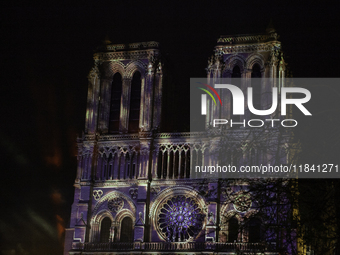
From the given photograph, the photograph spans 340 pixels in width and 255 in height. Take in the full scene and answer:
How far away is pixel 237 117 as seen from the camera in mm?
50750

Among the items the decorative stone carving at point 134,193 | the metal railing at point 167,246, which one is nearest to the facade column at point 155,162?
the decorative stone carving at point 134,193

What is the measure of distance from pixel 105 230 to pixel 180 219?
665 centimetres

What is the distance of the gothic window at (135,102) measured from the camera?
175 ft

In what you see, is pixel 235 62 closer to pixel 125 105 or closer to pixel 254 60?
pixel 254 60

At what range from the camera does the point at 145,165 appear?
50.2 meters

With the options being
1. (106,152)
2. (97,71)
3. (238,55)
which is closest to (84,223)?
(106,152)

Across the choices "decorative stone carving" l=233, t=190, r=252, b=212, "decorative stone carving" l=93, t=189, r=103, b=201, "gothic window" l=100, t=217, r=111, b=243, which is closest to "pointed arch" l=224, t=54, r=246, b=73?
"decorative stone carving" l=93, t=189, r=103, b=201

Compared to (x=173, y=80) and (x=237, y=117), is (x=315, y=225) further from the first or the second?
(x=173, y=80)

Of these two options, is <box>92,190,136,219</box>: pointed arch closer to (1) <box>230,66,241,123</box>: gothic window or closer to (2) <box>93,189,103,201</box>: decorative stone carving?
(2) <box>93,189,103,201</box>: decorative stone carving

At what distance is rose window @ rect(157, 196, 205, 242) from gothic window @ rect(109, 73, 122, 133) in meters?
8.59

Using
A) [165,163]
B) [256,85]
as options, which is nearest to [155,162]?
[165,163]

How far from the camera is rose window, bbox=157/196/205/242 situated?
161ft

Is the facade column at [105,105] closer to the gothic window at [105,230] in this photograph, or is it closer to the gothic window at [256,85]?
the gothic window at [105,230]

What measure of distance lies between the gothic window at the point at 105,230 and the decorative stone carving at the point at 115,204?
1.16 metres
